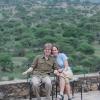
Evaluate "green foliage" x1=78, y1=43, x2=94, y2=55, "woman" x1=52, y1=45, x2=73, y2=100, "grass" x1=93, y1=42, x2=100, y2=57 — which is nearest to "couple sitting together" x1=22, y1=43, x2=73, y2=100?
"woman" x1=52, y1=45, x2=73, y2=100

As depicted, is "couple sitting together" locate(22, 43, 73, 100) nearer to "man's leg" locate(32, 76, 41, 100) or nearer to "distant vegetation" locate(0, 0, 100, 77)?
"man's leg" locate(32, 76, 41, 100)

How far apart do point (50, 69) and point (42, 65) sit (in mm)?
144

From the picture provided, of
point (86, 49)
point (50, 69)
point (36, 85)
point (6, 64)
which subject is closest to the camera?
point (36, 85)

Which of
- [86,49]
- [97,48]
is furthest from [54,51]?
[97,48]

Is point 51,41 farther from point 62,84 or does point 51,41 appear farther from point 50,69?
point 62,84

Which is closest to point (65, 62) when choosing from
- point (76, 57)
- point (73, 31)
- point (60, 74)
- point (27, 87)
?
point (60, 74)

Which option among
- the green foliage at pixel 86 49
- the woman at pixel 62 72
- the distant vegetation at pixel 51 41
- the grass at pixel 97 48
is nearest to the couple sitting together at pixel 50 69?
the woman at pixel 62 72

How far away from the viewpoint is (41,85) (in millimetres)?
6348

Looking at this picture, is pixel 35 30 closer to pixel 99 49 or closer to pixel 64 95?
pixel 99 49

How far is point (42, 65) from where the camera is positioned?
646 centimetres

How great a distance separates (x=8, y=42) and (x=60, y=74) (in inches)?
1460

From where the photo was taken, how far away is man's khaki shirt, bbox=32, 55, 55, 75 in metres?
6.45

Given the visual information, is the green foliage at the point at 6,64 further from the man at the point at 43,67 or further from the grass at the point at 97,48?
the man at the point at 43,67

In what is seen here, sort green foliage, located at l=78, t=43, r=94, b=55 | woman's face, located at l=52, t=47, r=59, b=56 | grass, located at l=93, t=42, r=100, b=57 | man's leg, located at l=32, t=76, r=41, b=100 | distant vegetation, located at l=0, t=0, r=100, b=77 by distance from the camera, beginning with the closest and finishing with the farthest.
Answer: man's leg, located at l=32, t=76, r=41, b=100 < woman's face, located at l=52, t=47, r=59, b=56 < distant vegetation, located at l=0, t=0, r=100, b=77 < green foliage, located at l=78, t=43, r=94, b=55 < grass, located at l=93, t=42, r=100, b=57
